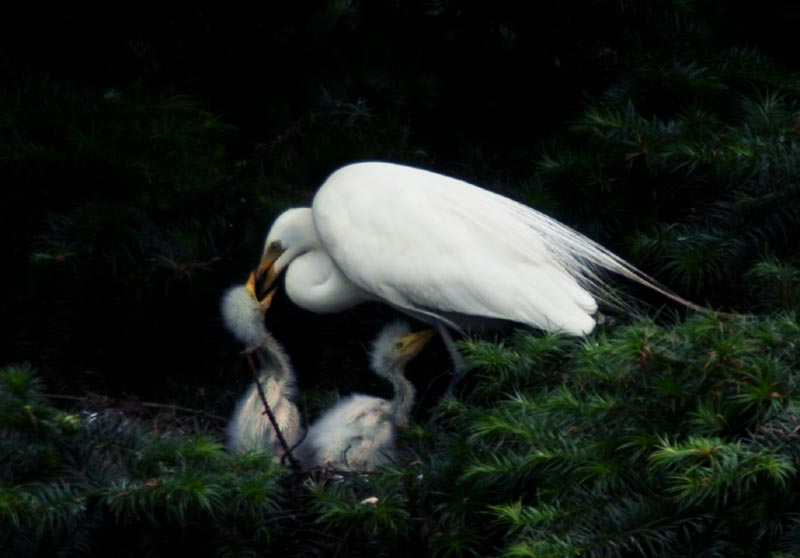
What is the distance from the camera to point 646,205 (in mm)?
2572

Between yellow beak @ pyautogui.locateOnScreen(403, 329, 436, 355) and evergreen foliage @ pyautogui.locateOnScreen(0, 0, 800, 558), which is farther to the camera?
yellow beak @ pyautogui.locateOnScreen(403, 329, 436, 355)

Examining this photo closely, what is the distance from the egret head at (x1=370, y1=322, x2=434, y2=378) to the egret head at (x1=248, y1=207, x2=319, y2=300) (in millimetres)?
317

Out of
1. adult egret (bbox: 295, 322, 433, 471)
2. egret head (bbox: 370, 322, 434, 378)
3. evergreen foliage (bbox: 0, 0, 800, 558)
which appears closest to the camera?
evergreen foliage (bbox: 0, 0, 800, 558)

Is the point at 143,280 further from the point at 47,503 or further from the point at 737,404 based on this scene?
the point at 737,404

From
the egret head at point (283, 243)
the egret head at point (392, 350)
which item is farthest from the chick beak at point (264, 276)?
the egret head at point (392, 350)

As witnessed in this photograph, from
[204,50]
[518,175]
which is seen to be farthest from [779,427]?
[204,50]

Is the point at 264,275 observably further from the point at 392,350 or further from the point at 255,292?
the point at 392,350

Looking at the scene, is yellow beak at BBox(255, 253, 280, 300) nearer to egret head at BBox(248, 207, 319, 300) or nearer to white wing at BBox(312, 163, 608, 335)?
egret head at BBox(248, 207, 319, 300)

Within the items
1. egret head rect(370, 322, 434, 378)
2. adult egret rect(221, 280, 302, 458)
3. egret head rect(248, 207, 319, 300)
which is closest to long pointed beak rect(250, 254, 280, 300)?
egret head rect(248, 207, 319, 300)

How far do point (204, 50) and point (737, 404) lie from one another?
190cm

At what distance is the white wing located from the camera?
2.57 metres

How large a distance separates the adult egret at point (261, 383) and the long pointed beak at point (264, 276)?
11 cm

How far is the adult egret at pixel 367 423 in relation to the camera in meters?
2.40

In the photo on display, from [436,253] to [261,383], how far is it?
42 centimetres
